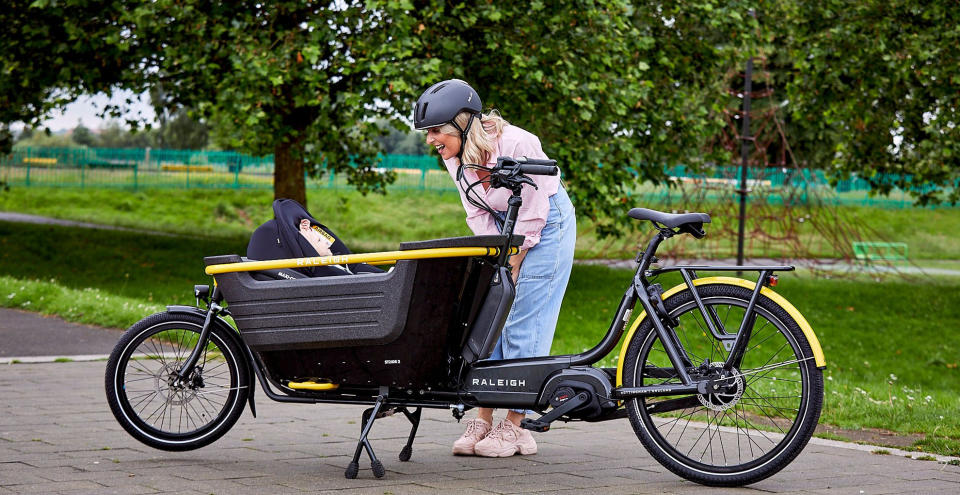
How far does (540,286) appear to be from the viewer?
5402 millimetres

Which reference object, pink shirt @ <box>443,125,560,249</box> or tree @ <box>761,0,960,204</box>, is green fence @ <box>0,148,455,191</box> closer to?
tree @ <box>761,0,960,204</box>

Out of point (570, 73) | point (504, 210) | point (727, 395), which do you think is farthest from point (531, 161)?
point (570, 73)

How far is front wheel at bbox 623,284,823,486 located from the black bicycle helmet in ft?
4.03

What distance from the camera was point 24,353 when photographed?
925 centimetres

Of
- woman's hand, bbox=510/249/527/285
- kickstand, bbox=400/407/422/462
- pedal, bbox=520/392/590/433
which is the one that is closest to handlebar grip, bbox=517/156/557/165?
woman's hand, bbox=510/249/527/285

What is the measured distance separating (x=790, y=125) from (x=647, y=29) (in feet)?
78.2

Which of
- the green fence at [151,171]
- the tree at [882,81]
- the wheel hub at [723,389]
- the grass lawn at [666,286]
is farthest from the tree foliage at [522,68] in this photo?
the green fence at [151,171]

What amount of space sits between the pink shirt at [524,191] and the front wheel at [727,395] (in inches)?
27.4

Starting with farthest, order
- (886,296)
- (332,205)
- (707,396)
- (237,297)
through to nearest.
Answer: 1. (332,205)
2. (886,296)
3. (237,297)
4. (707,396)

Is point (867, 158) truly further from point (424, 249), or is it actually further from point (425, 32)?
point (424, 249)

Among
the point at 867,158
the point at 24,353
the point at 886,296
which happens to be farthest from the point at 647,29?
the point at 24,353

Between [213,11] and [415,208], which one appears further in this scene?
[415,208]

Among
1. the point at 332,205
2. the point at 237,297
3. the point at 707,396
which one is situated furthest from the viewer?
the point at 332,205

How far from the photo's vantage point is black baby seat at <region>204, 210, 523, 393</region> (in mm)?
4871
